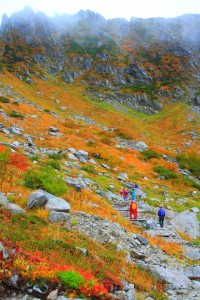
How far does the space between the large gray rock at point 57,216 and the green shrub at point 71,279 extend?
15.3 ft

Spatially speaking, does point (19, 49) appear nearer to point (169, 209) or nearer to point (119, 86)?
point (119, 86)

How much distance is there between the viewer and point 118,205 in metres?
22.2

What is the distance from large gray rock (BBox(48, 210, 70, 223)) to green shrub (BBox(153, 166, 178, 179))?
81.5 ft

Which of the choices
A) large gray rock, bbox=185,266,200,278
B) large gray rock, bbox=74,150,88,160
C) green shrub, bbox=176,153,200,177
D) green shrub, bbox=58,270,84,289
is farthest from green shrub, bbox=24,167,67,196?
green shrub, bbox=176,153,200,177

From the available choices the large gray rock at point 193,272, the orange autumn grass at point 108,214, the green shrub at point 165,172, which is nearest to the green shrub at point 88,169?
the orange autumn grass at point 108,214

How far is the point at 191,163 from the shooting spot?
41844 mm

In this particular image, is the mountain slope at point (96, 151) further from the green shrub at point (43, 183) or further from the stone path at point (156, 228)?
the stone path at point (156, 228)

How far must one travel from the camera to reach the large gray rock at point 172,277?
34.0 feet

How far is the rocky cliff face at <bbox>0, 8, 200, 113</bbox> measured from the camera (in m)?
92.0

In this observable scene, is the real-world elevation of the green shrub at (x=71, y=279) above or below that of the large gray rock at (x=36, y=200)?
above

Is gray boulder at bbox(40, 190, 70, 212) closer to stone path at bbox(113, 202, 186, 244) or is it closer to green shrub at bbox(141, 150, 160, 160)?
stone path at bbox(113, 202, 186, 244)

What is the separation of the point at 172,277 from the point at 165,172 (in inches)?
1036

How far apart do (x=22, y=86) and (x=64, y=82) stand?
66.7 feet

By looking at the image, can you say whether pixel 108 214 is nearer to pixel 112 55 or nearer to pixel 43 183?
pixel 43 183
